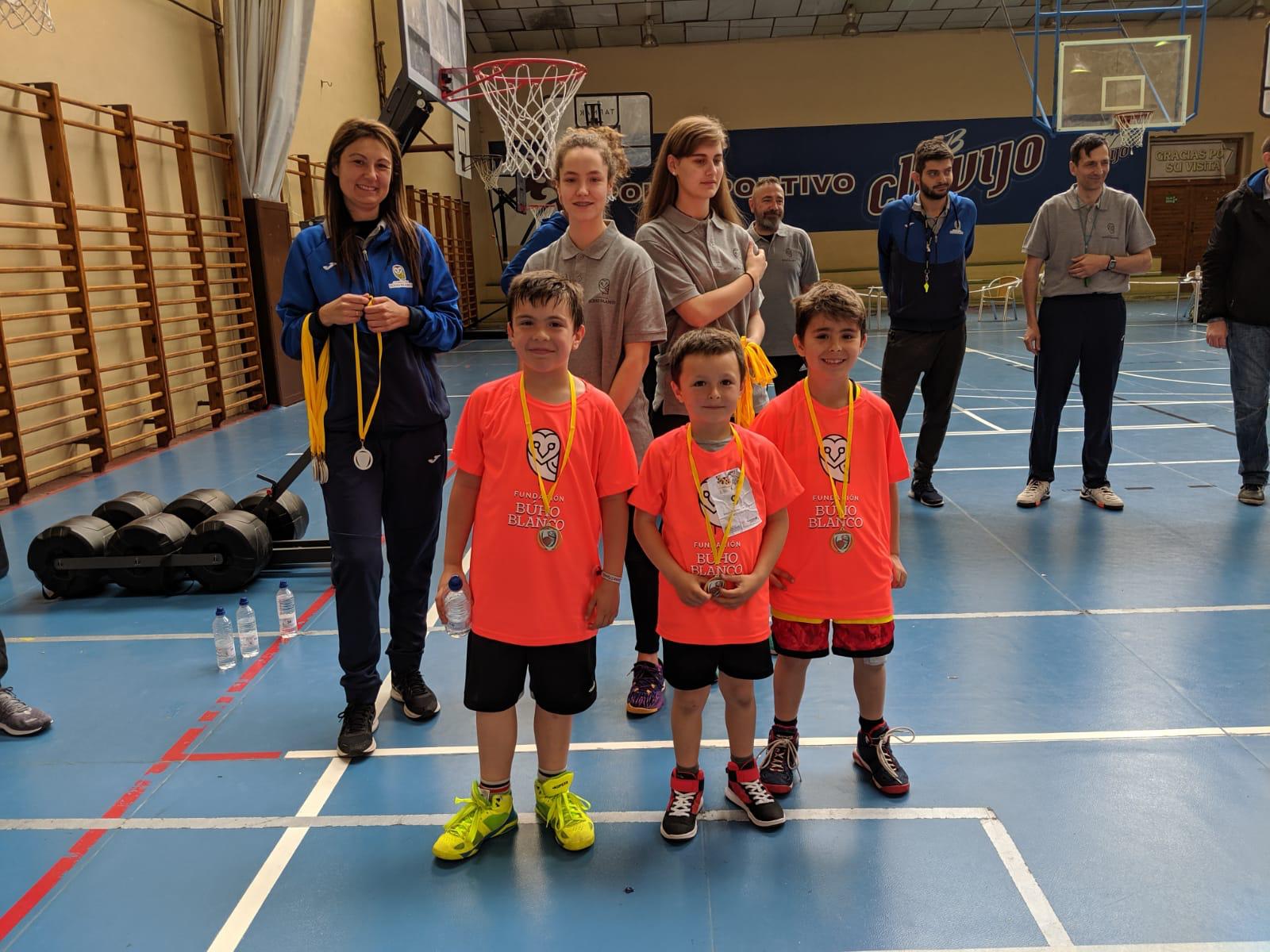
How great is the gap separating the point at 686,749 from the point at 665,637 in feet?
1.01

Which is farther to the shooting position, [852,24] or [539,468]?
[852,24]

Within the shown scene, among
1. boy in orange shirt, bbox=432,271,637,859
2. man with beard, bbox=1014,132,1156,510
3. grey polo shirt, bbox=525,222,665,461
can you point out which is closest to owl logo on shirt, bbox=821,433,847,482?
boy in orange shirt, bbox=432,271,637,859

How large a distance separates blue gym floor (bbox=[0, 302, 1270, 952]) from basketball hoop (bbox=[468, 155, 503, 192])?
14.3 m

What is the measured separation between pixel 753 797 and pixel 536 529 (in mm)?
958

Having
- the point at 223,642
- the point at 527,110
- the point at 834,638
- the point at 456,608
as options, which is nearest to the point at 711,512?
the point at 834,638

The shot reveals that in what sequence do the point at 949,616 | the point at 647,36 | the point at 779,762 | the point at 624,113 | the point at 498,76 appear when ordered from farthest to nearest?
the point at 647,36 → the point at 624,113 → the point at 498,76 → the point at 949,616 → the point at 779,762

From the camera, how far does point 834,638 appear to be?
258 cm

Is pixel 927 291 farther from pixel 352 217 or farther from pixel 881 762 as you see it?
pixel 352 217

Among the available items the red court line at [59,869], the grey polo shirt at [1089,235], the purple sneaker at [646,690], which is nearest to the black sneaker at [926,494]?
the grey polo shirt at [1089,235]

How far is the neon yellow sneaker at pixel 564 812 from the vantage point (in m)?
2.41

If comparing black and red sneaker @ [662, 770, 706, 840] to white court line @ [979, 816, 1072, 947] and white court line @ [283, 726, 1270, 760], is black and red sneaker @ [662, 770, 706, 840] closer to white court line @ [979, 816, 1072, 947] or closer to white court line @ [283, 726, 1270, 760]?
white court line @ [283, 726, 1270, 760]

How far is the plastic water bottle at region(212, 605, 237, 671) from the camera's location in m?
3.66

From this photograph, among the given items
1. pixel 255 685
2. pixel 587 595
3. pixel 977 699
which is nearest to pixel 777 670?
pixel 587 595

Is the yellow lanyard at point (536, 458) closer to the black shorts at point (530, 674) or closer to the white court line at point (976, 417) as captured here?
the black shorts at point (530, 674)
